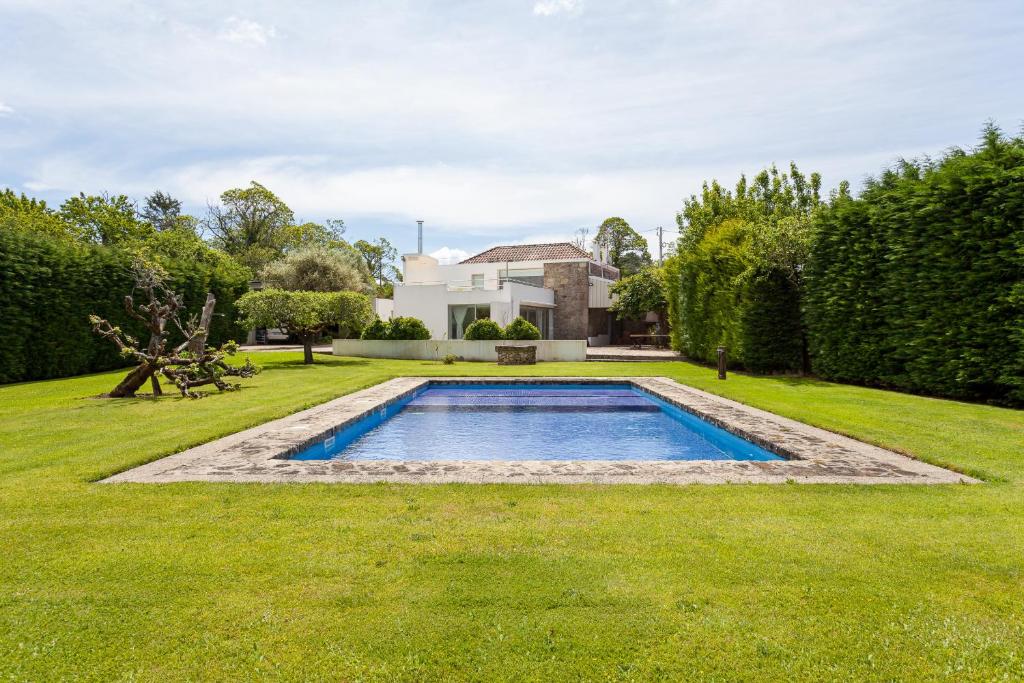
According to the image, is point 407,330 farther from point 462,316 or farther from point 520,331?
point 520,331

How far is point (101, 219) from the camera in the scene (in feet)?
126

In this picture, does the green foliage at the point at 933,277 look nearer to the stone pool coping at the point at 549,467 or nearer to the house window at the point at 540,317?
the stone pool coping at the point at 549,467

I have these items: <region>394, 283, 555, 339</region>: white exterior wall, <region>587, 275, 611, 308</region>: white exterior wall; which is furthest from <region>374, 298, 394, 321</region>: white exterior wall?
<region>587, 275, 611, 308</region>: white exterior wall

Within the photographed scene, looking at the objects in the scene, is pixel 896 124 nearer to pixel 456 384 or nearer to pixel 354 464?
pixel 456 384

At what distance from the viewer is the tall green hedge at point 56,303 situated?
1530cm

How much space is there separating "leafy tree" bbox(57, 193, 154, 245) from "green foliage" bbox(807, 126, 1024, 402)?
39999 millimetres

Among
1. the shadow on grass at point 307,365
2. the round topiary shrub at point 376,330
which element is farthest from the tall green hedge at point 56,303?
the round topiary shrub at point 376,330

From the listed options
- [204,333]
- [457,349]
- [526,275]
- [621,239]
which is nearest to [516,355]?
[457,349]

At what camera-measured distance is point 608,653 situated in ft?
9.23

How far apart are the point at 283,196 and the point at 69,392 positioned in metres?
42.4

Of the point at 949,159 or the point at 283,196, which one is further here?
the point at 283,196

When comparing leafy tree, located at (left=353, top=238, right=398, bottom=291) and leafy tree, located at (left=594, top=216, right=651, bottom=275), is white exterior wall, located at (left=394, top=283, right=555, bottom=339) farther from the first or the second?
leafy tree, located at (left=594, top=216, right=651, bottom=275)

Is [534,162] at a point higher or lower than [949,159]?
higher

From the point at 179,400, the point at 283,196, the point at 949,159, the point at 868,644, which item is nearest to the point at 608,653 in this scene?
the point at 868,644
